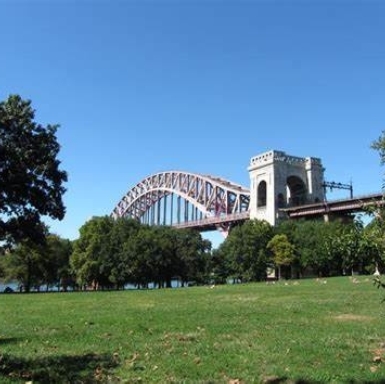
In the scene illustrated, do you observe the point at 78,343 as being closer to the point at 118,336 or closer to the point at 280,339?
the point at 118,336

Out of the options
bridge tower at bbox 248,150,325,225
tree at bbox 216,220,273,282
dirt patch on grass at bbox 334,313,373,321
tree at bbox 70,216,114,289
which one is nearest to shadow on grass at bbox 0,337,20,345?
dirt patch on grass at bbox 334,313,373,321

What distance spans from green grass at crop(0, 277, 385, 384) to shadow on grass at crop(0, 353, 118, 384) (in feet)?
0.05

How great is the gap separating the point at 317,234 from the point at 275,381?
75036mm

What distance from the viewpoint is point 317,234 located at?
82.2 meters

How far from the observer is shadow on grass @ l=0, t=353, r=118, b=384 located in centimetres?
933

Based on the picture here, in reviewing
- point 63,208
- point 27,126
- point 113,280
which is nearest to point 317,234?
point 113,280

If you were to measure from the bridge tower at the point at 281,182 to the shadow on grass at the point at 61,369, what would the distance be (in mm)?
96757

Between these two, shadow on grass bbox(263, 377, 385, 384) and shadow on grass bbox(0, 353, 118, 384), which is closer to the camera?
shadow on grass bbox(263, 377, 385, 384)

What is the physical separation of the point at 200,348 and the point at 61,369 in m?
2.84

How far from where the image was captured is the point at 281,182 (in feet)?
358

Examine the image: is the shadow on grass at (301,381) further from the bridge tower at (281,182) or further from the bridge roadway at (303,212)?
the bridge tower at (281,182)

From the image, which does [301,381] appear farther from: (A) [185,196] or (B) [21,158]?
(A) [185,196]

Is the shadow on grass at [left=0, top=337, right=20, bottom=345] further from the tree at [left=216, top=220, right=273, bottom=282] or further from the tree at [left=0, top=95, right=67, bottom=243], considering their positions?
the tree at [left=216, top=220, right=273, bottom=282]

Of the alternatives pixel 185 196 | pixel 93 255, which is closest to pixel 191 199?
pixel 185 196
